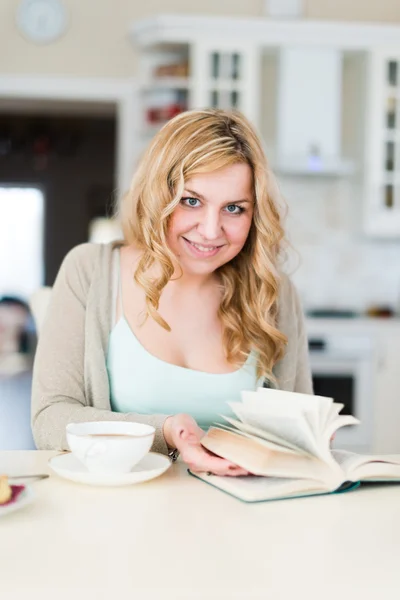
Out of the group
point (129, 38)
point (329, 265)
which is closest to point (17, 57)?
point (129, 38)

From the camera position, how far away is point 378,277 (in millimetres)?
4953

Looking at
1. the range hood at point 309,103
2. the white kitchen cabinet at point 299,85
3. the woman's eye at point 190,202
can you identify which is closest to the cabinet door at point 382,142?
the white kitchen cabinet at point 299,85

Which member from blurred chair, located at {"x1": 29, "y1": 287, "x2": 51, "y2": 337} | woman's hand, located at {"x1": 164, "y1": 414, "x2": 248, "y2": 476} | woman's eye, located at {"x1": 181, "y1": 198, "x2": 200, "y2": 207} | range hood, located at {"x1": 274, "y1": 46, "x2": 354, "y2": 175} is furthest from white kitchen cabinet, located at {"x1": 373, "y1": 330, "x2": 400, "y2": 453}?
woman's hand, located at {"x1": 164, "y1": 414, "x2": 248, "y2": 476}

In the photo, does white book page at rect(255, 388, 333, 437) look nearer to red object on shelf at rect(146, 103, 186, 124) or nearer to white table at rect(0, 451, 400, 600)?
white table at rect(0, 451, 400, 600)

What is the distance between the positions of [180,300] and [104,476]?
73cm

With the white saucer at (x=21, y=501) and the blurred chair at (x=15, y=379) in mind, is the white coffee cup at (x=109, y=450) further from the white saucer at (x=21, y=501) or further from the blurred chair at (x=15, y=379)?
the blurred chair at (x=15, y=379)

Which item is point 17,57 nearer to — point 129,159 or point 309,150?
point 129,159

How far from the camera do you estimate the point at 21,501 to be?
99cm

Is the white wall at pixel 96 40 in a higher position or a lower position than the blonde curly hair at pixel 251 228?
higher

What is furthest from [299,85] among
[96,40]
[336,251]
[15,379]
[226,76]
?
[15,379]

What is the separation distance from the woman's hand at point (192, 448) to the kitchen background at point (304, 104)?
9.42 feet

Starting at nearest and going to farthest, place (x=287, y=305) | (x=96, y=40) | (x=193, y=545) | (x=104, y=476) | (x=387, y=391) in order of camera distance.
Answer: (x=193, y=545)
(x=104, y=476)
(x=287, y=305)
(x=387, y=391)
(x=96, y=40)

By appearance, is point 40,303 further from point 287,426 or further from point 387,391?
point 387,391

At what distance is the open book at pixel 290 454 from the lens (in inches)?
43.9
